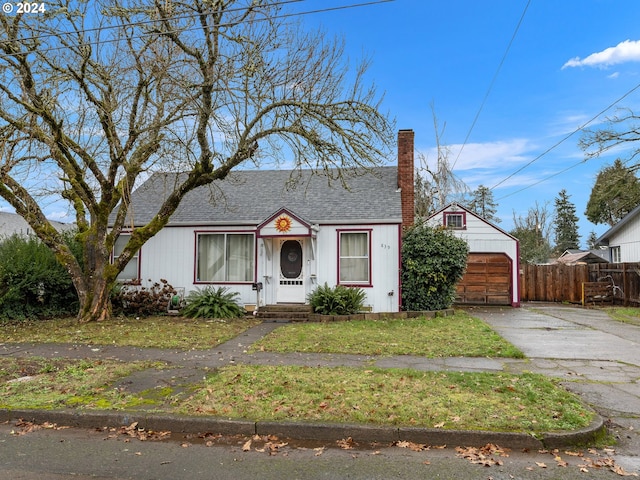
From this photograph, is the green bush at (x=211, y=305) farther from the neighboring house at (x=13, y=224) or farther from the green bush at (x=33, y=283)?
the neighboring house at (x=13, y=224)

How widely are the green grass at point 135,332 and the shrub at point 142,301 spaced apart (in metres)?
1.24

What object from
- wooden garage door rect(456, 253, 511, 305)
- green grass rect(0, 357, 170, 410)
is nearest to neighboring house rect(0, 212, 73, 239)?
green grass rect(0, 357, 170, 410)

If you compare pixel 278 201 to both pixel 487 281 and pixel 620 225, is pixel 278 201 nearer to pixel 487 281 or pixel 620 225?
pixel 487 281

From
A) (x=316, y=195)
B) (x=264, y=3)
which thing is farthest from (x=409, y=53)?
(x=316, y=195)

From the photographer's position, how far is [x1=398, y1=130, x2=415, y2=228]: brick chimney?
15.8 m

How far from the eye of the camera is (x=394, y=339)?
9648 millimetres

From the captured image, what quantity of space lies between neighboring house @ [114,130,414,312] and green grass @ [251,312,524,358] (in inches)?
89.6

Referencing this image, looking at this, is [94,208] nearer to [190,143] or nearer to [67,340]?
[190,143]

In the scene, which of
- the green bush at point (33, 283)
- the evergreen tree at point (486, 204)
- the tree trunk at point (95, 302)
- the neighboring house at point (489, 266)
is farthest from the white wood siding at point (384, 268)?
the evergreen tree at point (486, 204)

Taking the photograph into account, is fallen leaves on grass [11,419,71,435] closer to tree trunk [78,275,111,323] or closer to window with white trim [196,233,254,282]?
tree trunk [78,275,111,323]

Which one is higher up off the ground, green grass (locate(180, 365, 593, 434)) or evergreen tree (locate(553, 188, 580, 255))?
evergreen tree (locate(553, 188, 580, 255))

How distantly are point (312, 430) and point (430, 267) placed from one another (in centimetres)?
995

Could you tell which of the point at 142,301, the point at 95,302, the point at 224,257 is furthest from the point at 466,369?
the point at 142,301

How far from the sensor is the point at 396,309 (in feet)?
46.1
